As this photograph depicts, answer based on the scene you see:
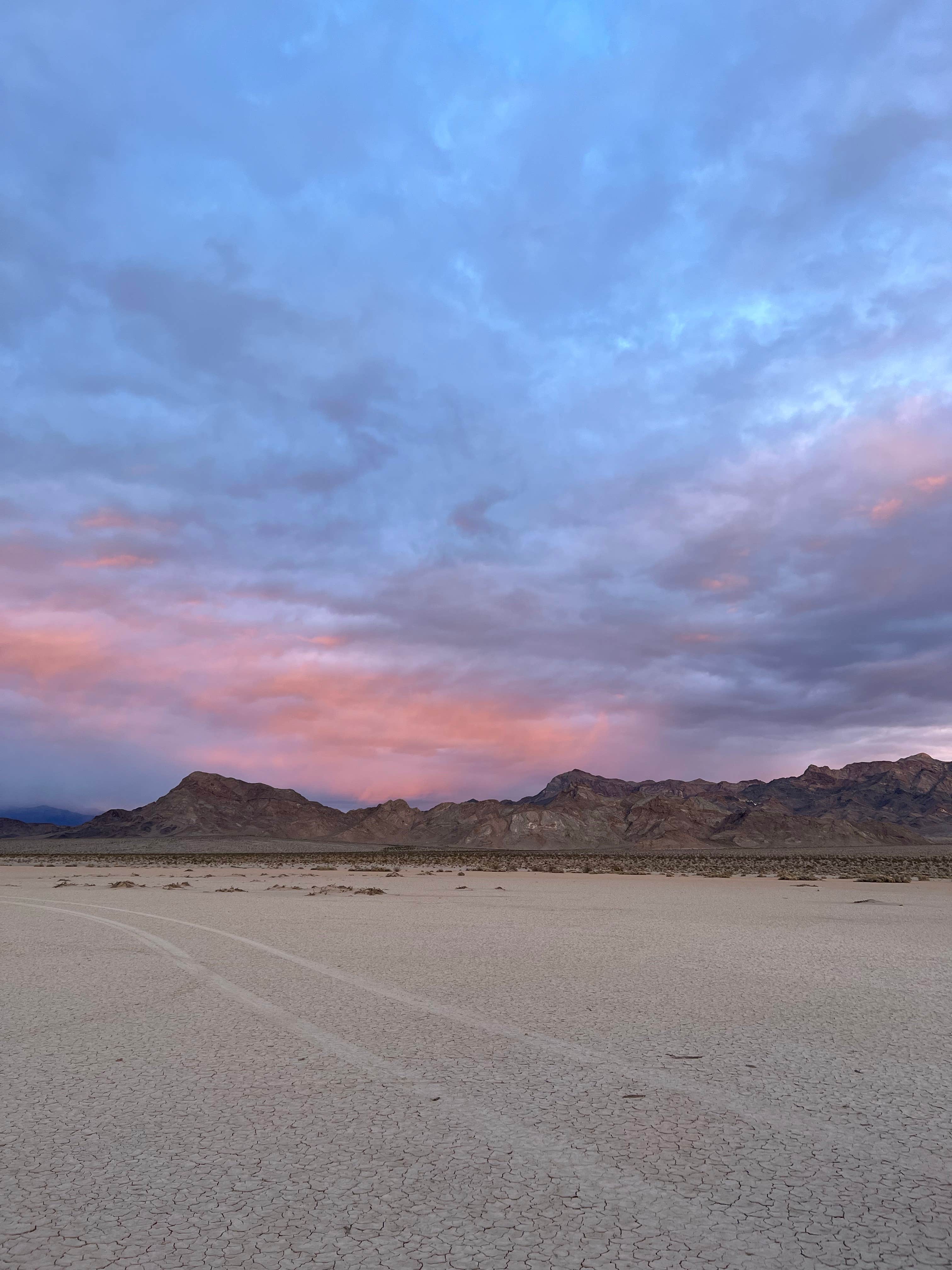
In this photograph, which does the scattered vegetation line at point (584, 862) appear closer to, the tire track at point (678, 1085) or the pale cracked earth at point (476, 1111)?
the pale cracked earth at point (476, 1111)

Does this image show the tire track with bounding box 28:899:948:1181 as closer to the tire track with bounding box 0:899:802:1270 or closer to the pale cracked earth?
the pale cracked earth

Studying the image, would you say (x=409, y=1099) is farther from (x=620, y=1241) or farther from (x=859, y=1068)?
(x=859, y=1068)

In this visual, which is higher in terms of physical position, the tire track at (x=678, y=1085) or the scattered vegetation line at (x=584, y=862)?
the tire track at (x=678, y=1085)

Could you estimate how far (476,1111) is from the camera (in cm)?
620

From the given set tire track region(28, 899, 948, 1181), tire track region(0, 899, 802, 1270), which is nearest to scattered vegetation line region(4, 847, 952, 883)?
tire track region(28, 899, 948, 1181)

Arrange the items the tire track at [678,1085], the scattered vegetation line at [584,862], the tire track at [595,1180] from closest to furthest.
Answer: the tire track at [595,1180]
the tire track at [678,1085]
the scattered vegetation line at [584,862]

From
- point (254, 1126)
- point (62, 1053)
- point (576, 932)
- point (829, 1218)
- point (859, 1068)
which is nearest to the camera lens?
point (829, 1218)

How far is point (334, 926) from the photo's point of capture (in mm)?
20266

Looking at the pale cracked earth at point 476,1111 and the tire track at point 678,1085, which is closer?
the pale cracked earth at point 476,1111

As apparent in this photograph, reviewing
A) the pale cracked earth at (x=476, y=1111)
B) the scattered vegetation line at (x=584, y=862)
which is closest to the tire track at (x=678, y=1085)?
the pale cracked earth at (x=476, y=1111)

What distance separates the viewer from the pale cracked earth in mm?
4324

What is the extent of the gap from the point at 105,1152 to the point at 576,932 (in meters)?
14.4

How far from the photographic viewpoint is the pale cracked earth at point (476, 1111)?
4324mm

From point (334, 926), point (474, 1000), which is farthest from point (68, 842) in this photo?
point (474, 1000)
